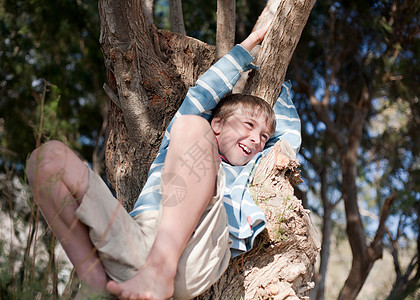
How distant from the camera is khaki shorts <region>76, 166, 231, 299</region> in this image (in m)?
1.84

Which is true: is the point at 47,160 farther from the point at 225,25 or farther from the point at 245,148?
the point at 225,25

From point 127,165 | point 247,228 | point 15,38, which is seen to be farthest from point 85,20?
point 247,228

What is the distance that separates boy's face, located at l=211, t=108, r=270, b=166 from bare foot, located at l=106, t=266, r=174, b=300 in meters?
1.01

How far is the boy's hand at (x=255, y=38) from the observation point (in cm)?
297

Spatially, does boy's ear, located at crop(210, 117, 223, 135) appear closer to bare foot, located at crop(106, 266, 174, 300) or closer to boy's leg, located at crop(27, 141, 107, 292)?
boy's leg, located at crop(27, 141, 107, 292)

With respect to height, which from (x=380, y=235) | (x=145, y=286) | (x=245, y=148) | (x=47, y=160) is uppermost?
Result: (x=47, y=160)

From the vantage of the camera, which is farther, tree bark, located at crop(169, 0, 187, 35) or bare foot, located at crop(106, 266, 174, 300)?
tree bark, located at crop(169, 0, 187, 35)

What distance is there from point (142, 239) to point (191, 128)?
0.52 metres

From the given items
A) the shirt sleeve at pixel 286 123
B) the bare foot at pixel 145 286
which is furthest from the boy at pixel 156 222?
the shirt sleeve at pixel 286 123

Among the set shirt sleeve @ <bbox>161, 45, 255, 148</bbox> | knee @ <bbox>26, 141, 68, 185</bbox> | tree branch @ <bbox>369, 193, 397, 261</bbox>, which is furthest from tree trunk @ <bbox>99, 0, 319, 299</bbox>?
tree branch @ <bbox>369, 193, 397, 261</bbox>

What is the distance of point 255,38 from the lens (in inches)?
119

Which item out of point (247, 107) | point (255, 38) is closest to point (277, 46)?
point (255, 38)

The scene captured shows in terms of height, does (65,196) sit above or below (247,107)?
below

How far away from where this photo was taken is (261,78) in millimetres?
2928
